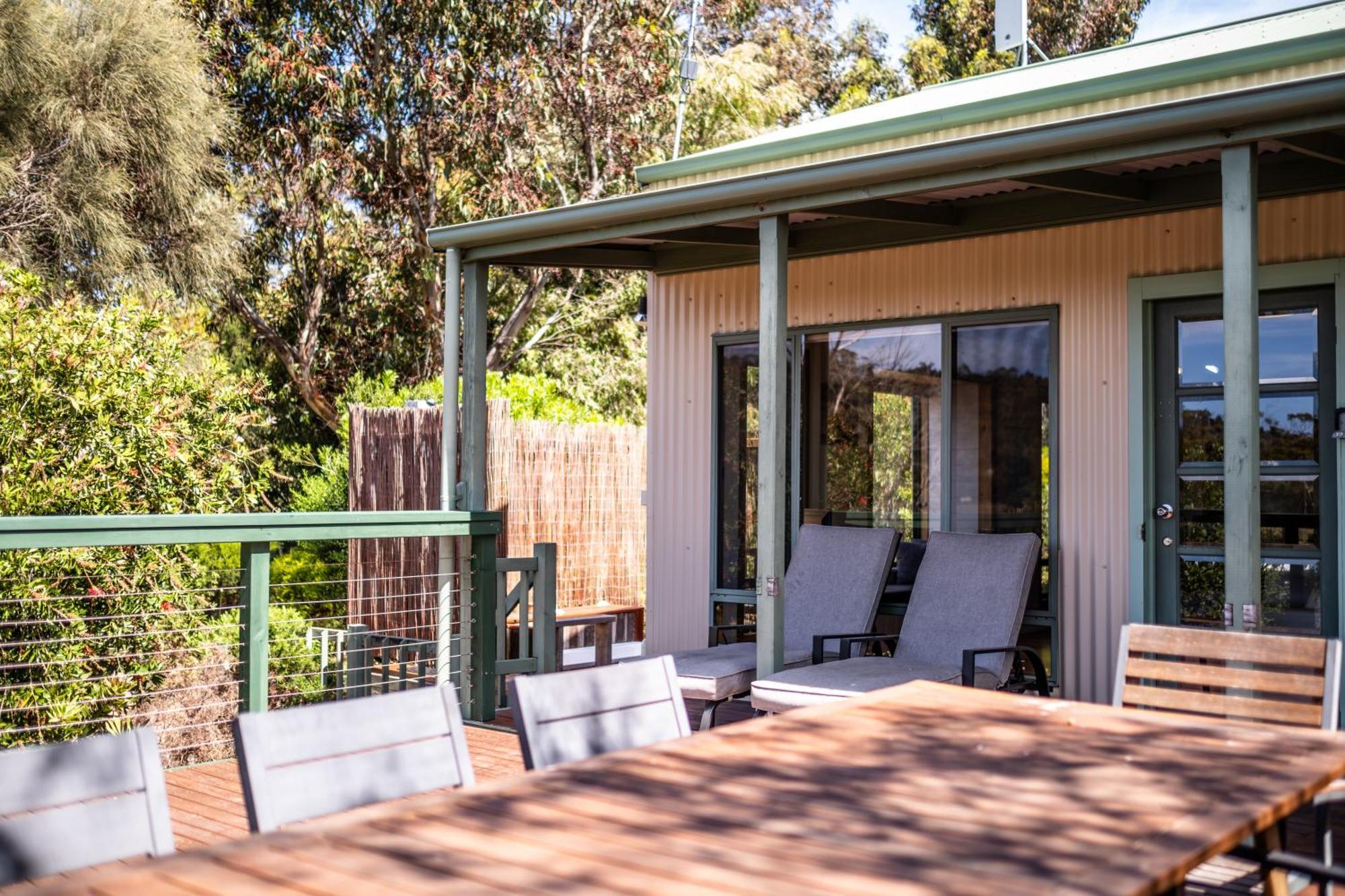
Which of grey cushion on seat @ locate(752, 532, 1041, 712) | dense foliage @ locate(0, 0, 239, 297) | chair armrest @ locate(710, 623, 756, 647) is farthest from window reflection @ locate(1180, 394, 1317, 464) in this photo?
dense foliage @ locate(0, 0, 239, 297)

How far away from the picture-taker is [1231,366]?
4379 millimetres

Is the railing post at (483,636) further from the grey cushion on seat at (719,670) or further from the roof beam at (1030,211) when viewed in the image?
the roof beam at (1030,211)

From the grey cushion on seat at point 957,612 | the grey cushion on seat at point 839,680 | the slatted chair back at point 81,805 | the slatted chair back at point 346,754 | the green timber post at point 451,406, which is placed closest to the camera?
the slatted chair back at point 81,805

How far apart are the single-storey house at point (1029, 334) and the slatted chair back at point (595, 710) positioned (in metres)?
2.26

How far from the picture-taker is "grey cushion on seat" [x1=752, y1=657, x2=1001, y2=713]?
5.27 meters

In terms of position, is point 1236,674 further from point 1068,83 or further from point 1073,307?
point 1068,83

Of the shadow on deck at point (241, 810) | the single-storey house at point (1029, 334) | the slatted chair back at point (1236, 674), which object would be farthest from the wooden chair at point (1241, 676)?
the single-storey house at point (1029, 334)

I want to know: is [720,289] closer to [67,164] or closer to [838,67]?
[67,164]

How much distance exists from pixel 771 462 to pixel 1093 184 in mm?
1886

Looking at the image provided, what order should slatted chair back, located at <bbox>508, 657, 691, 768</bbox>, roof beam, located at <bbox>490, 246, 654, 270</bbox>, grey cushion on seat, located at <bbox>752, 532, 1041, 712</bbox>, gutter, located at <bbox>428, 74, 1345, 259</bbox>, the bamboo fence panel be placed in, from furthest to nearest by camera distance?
1. the bamboo fence panel
2. roof beam, located at <bbox>490, 246, 654, 270</bbox>
3. grey cushion on seat, located at <bbox>752, 532, 1041, 712</bbox>
4. gutter, located at <bbox>428, 74, 1345, 259</bbox>
5. slatted chair back, located at <bbox>508, 657, 691, 768</bbox>

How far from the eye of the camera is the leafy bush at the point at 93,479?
313 inches

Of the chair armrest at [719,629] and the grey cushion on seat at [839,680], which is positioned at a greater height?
the chair armrest at [719,629]

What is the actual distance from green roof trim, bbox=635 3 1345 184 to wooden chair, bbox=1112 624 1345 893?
3158 mm

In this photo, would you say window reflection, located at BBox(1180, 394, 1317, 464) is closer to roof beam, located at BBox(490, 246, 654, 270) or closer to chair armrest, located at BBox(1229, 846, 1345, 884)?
roof beam, located at BBox(490, 246, 654, 270)
